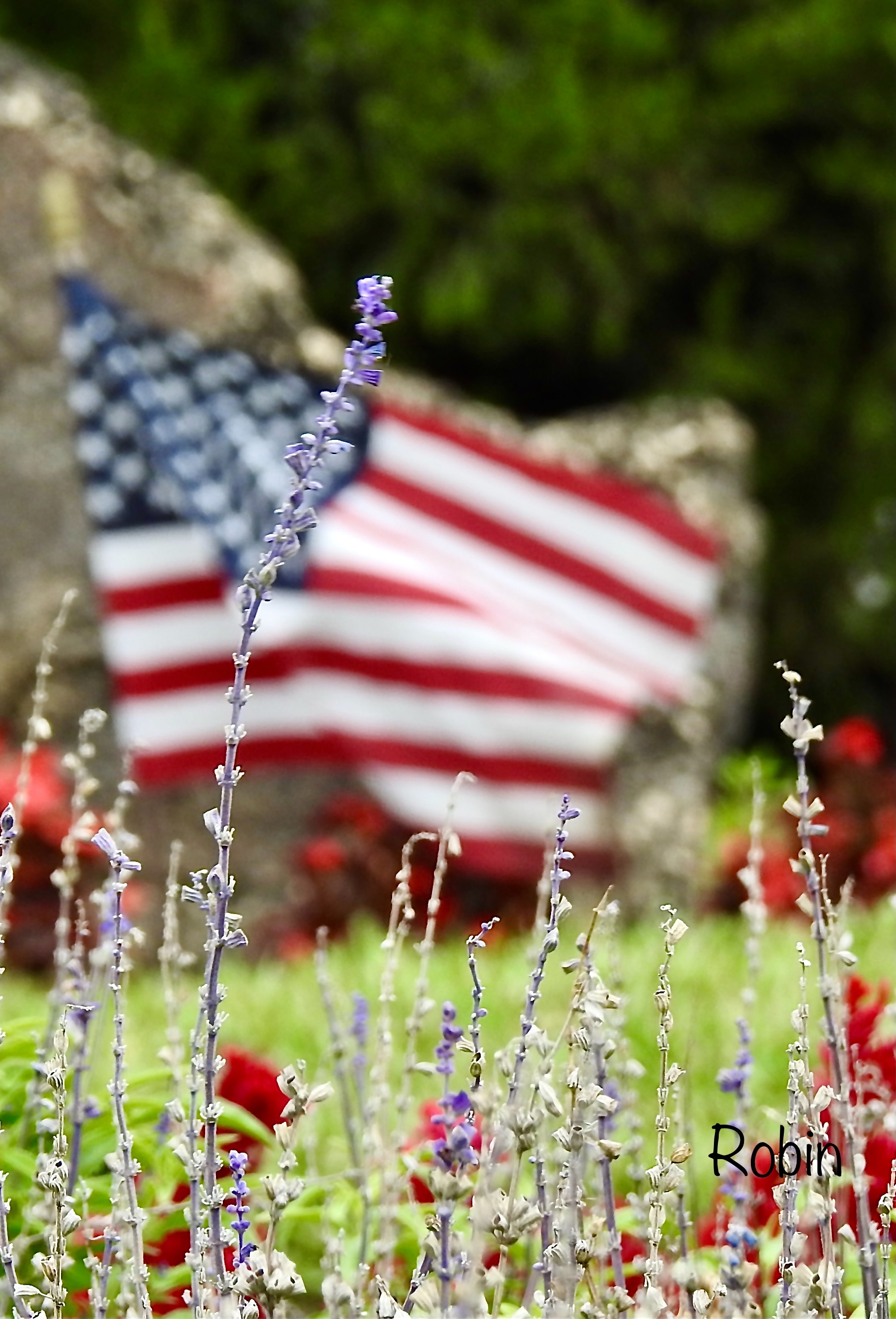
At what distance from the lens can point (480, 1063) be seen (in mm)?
1128

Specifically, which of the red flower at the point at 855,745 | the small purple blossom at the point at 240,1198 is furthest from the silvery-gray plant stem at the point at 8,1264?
the red flower at the point at 855,745

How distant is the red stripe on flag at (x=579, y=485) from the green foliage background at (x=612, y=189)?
3053mm

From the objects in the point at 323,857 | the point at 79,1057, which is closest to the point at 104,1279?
the point at 79,1057

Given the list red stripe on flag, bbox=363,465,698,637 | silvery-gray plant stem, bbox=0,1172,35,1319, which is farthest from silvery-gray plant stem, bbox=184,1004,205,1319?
red stripe on flag, bbox=363,465,698,637

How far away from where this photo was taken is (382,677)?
4.45 m

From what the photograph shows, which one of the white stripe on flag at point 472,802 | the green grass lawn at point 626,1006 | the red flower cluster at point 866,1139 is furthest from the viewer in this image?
the white stripe on flag at point 472,802

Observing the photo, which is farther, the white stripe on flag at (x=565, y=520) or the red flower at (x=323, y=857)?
the red flower at (x=323, y=857)

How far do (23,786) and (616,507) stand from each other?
11.3 feet

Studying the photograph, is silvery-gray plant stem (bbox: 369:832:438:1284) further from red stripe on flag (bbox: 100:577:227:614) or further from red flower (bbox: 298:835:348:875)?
red flower (bbox: 298:835:348:875)

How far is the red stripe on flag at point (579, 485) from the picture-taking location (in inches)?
183

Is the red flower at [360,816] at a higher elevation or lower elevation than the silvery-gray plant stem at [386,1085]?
higher

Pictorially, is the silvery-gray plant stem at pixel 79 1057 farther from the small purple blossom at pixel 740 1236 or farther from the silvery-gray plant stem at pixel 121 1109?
the small purple blossom at pixel 740 1236

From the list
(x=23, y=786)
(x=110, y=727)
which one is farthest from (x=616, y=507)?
(x=23, y=786)

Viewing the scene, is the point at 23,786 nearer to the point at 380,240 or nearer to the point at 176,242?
the point at 176,242
